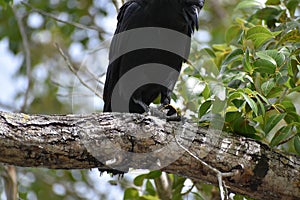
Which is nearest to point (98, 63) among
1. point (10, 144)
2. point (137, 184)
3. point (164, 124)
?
point (137, 184)

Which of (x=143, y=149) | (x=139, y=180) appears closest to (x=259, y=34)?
(x=143, y=149)

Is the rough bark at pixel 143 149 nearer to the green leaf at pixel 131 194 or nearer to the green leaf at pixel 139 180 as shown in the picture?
the green leaf at pixel 139 180

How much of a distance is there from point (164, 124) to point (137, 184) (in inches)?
29.9

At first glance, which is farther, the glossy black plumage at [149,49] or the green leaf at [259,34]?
the glossy black plumage at [149,49]

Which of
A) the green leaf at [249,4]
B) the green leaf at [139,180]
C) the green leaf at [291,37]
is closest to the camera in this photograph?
the green leaf at [291,37]

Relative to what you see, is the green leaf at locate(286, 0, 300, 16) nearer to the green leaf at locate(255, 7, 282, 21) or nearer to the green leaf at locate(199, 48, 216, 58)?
the green leaf at locate(255, 7, 282, 21)

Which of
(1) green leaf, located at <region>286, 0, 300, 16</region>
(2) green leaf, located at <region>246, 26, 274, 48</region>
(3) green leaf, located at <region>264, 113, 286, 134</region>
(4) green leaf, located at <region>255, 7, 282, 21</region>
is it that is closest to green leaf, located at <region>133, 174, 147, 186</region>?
(3) green leaf, located at <region>264, 113, 286, 134</region>

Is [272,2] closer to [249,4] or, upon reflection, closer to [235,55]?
[249,4]

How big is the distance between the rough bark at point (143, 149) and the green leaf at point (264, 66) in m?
0.42

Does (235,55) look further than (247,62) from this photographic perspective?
Yes

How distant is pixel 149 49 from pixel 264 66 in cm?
94

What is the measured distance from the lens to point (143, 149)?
2.92 meters

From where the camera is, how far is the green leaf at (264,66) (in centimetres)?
295

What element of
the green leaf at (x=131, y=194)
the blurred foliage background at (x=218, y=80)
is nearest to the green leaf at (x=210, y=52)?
the blurred foliage background at (x=218, y=80)
